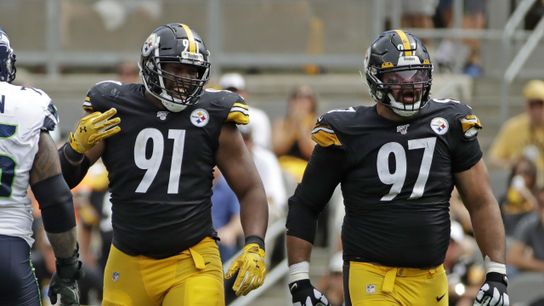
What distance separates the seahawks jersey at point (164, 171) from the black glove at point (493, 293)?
58.8 inches

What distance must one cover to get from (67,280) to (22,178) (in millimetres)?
709

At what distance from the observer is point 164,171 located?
26.6ft

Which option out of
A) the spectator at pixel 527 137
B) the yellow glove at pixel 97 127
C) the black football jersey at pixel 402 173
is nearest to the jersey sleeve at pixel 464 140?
the black football jersey at pixel 402 173

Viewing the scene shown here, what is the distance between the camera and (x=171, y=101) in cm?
809

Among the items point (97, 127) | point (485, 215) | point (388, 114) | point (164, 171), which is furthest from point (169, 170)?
point (485, 215)

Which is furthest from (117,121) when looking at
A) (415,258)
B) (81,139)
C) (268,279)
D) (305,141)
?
(305,141)

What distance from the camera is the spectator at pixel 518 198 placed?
13.2 metres

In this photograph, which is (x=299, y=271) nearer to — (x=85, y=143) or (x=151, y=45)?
(x=85, y=143)

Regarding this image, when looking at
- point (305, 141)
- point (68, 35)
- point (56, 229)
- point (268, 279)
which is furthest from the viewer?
point (68, 35)

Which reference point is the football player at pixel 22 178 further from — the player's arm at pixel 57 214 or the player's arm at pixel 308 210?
the player's arm at pixel 308 210

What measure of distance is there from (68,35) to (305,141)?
3666 millimetres

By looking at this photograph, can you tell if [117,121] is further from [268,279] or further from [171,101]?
[268,279]

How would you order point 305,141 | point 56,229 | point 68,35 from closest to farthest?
point 56,229
point 305,141
point 68,35

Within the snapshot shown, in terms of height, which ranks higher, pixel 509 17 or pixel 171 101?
pixel 171 101
